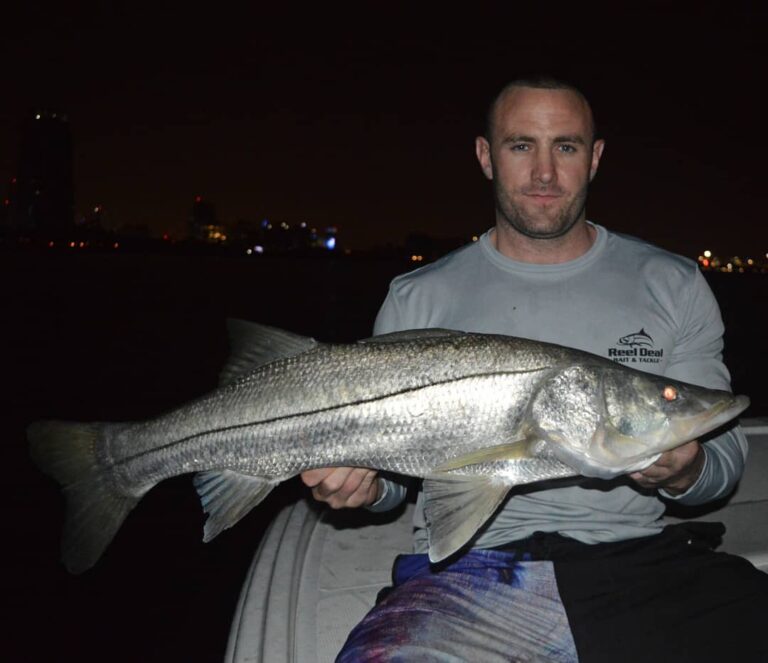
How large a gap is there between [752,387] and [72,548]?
80.4 feet

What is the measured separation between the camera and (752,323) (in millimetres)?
44656

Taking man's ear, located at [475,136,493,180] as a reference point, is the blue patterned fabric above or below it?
below

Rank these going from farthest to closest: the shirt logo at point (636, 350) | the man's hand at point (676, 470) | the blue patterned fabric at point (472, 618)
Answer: the shirt logo at point (636, 350) → the man's hand at point (676, 470) → the blue patterned fabric at point (472, 618)

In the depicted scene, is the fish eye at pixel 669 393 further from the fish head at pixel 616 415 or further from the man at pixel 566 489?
the man at pixel 566 489

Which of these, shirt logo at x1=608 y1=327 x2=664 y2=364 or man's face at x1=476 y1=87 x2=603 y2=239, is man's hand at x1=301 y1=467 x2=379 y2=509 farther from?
man's face at x1=476 y1=87 x2=603 y2=239

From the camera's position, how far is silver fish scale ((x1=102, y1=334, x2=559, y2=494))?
2750mm

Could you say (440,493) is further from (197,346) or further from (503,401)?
(197,346)

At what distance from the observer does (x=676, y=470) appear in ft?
9.10

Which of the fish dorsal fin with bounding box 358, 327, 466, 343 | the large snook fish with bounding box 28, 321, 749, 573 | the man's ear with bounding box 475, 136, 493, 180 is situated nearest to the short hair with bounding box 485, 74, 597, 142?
the man's ear with bounding box 475, 136, 493, 180

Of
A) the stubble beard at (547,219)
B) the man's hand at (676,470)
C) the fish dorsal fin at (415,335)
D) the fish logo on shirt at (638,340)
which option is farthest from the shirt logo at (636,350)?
the fish dorsal fin at (415,335)

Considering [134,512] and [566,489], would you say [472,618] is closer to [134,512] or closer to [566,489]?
[566,489]

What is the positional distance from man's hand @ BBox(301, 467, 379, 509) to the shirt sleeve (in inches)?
53.6

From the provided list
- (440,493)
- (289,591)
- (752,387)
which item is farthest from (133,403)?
(752,387)

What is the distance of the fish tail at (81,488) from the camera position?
10.2 ft
